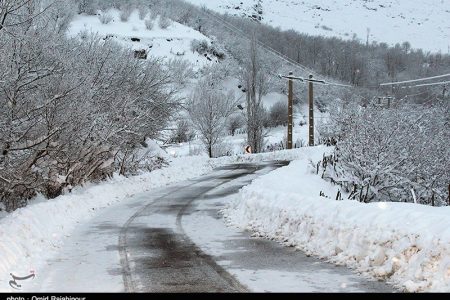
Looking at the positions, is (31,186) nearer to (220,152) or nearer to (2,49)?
(2,49)

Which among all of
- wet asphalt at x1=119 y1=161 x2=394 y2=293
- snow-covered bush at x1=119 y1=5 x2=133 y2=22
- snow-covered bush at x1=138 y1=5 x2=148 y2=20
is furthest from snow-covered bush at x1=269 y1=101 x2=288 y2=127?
wet asphalt at x1=119 y1=161 x2=394 y2=293

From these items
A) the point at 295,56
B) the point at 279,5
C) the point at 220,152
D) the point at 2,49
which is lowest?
the point at 220,152

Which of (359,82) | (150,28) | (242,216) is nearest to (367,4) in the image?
(359,82)

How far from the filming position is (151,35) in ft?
247

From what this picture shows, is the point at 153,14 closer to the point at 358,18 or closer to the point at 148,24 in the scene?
the point at 148,24

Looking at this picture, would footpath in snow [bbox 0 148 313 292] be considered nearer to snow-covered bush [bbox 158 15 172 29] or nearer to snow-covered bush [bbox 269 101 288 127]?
snow-covered bush [bbox 269 101 288 127]

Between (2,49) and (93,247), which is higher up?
(2,49)

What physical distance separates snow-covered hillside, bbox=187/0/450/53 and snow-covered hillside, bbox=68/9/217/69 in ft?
116

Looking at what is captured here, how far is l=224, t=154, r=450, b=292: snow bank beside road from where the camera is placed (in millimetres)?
7238

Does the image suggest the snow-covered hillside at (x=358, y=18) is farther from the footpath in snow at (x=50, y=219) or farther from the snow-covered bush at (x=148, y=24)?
the footpath in snow at (x=50, y=219)

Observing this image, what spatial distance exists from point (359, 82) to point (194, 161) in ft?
211

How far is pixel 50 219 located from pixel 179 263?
5.74 metres

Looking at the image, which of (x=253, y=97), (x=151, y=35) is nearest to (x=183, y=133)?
(x=253, y=97)

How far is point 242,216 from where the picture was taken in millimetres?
14766
